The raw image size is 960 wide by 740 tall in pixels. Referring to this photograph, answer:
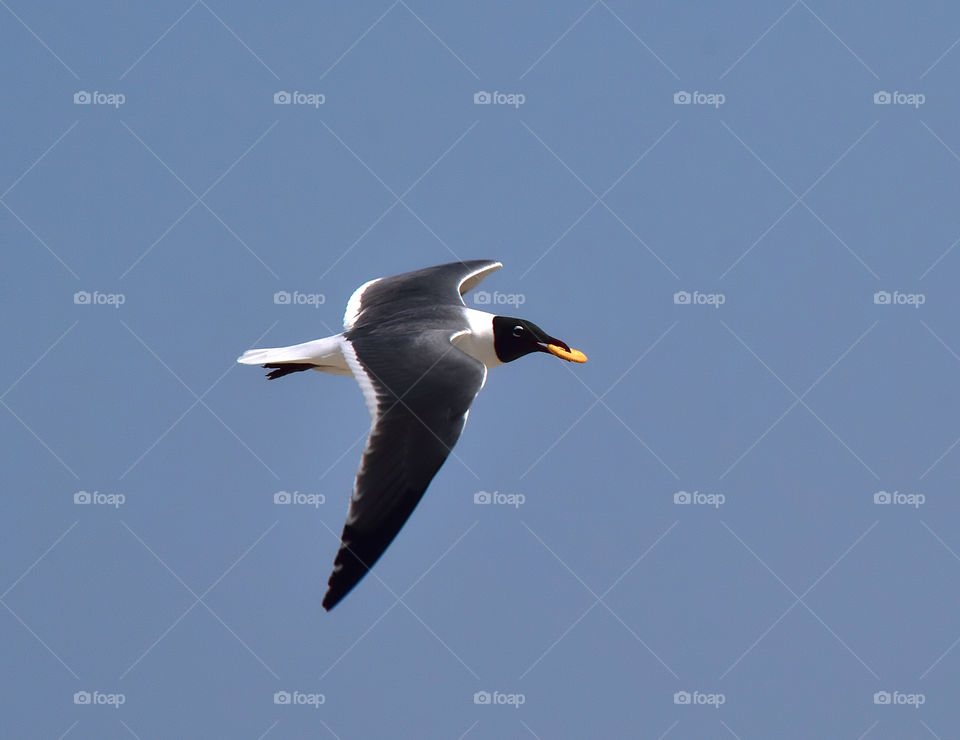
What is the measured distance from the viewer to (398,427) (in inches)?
352

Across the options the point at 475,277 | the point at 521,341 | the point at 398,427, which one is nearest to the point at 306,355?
the point at 521,341

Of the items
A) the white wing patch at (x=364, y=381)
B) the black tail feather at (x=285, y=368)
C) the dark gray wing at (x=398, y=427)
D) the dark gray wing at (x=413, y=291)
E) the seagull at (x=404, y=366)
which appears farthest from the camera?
the dark gray wing at (x=413, y=291)

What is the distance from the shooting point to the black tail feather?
1188cm

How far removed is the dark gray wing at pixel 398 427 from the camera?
8.01 m

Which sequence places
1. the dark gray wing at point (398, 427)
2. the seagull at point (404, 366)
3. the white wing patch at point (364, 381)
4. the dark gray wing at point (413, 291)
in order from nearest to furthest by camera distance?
1. the dark gray wing at point (398, 427)
2. the seagull at point (404, 366)
3. the white wing patch at point (364, 381)
4. the dark gray wing at point (413, 291)

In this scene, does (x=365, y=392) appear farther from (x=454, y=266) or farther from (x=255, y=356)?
(x=454, y=266)

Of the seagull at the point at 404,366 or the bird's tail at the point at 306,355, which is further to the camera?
the bird's tail at the point at 306,355

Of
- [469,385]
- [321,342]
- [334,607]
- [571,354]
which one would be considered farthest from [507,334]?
[334,607]

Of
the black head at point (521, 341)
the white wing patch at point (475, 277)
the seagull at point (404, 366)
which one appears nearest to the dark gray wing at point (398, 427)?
the seagull at point (404, 366)

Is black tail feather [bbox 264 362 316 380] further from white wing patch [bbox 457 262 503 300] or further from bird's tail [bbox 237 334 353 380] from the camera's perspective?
white wing patch [bbox 457 262 503 300]

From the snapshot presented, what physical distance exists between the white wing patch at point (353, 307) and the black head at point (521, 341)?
1.23 metres

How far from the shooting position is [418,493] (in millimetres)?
8438

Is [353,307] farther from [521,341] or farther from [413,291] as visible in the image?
[521,341]

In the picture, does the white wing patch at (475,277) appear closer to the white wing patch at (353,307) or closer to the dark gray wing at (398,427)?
the white wing patch at (353,307)
